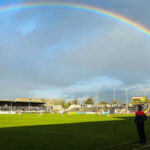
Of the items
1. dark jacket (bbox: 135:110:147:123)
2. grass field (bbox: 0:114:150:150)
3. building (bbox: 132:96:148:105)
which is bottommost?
building (bbox: 132:96:148:105)

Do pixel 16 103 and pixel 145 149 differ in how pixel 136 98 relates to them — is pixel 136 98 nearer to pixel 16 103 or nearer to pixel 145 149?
pixel 16 103

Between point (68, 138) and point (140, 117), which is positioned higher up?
point (140, 117)

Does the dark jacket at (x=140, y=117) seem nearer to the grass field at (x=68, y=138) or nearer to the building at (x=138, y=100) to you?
the grass field at (x=68, y=138)

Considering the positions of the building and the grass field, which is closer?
the grass field

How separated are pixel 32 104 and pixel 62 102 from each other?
6247 centimetres

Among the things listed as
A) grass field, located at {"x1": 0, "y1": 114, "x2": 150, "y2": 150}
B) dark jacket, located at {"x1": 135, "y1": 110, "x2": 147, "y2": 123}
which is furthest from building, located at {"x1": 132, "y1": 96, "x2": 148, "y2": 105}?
dark jacket, located at {"x1": 135, "y1": 110, "x2": 147, "y2": 123}

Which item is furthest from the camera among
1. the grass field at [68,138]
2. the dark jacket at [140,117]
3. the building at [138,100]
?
the building at [138,100]

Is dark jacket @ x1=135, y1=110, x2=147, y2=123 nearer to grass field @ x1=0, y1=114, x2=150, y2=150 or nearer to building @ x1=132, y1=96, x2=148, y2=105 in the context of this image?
grass field @ x1=0, y1=114, x2=150, y2=150

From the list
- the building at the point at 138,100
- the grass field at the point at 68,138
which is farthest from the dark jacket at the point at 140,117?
the building at the point at 138,100

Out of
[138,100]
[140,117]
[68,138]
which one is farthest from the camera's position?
[138,100]

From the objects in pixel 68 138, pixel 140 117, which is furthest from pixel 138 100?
pixel 140 117

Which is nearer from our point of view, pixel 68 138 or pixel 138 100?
pixel 68 138

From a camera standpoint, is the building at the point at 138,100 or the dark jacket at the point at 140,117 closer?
the dark jacket at the point at 140,117

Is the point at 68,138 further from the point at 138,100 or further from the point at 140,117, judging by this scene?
the point at 138,100
